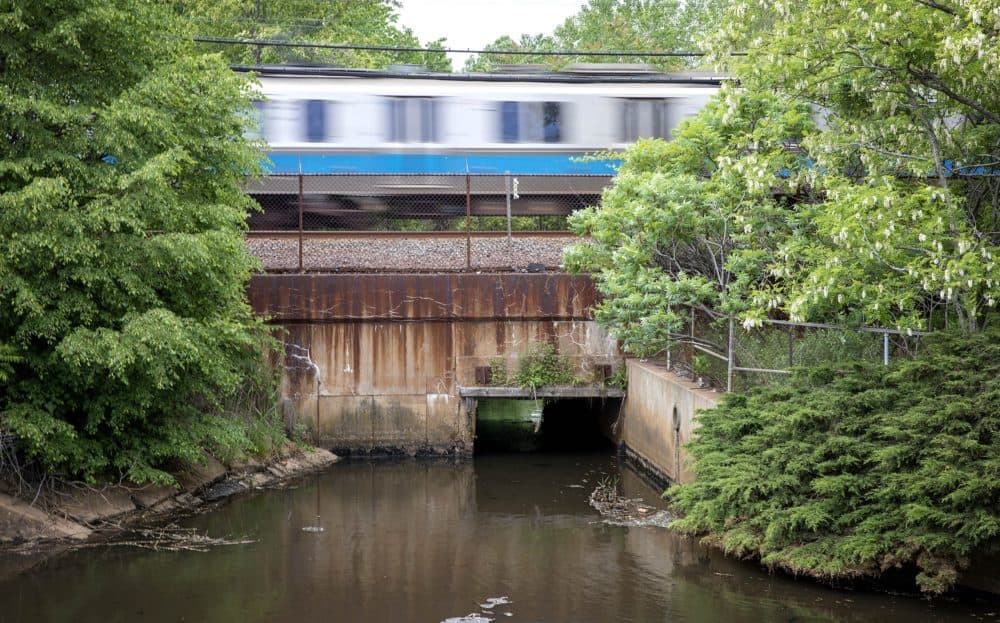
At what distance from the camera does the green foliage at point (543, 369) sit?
20.1 metres

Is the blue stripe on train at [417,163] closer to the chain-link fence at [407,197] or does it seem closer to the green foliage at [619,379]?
the chain-link fence at [407,197]

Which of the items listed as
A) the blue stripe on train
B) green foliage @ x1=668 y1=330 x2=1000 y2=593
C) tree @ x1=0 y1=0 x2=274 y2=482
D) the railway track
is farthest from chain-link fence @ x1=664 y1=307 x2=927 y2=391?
the blue stripe on train

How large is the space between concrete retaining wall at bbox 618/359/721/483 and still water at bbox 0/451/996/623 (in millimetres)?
862

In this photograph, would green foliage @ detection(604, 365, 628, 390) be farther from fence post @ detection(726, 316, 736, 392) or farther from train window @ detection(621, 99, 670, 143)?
train window @ detection(621, 99, 670, 143)

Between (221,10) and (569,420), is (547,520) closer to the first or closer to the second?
(569,420)

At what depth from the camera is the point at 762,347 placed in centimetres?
1550

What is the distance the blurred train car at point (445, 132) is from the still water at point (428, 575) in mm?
9210

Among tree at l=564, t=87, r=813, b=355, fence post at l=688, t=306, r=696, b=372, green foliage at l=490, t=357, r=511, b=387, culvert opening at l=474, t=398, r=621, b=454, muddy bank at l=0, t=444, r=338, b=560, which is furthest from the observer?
culvert opening at l=474, t=398, r=621, b=454

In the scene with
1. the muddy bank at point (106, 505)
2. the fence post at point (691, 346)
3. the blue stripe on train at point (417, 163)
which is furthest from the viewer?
the blue stripe on train at point (417, 163)

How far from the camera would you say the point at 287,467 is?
61.9 feet

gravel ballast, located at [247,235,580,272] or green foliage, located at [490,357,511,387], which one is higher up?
gravel ballast, located at [247,235,580,272]

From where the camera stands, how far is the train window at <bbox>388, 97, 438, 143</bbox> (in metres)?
24.6

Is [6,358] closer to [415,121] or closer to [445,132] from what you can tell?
[415,121]

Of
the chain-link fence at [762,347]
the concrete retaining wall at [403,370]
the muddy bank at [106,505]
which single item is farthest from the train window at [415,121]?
the muddy bank at [106,505]
